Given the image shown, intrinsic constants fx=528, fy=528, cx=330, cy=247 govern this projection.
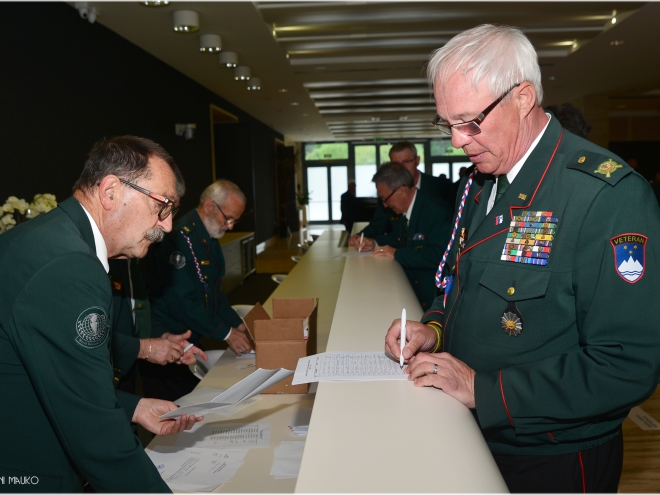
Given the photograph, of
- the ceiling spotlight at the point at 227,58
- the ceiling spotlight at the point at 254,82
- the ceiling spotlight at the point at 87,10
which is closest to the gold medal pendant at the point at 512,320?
the ceiling spotlight at the point at 87,10

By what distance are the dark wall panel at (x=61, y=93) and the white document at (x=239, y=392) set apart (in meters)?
3.45

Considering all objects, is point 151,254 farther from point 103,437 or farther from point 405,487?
point 405,487

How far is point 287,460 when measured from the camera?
164cm

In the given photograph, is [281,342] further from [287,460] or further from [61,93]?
[61,93]

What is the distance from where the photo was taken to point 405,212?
13.2ft

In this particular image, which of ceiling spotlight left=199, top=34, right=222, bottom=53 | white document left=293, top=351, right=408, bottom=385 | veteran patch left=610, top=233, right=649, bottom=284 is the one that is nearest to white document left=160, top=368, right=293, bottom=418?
white document left=293, top=351, right=408, bottom=385

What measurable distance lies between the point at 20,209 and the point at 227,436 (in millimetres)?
2259

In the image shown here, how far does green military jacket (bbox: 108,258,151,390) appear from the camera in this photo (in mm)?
2057

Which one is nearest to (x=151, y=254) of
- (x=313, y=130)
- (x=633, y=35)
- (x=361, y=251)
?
(x=361, y=251)

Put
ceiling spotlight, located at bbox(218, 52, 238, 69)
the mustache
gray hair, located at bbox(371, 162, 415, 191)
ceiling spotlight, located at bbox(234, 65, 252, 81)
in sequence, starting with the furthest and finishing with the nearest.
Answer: ceiling spotlight, located at bbox(234, 65, 252, 81)
ceiling spotlight, located at bbox(218, 52, 238, 69)
gray hair, located at bbox(371, 162, 415, 191)
the mustache

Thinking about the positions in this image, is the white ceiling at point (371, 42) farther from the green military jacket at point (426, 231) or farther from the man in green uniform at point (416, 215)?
the green military jacket at point (426, 231)

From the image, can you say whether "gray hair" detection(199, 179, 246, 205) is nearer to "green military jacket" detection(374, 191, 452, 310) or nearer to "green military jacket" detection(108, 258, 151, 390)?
"green military jacket" detection(108, 258, 151, 390)

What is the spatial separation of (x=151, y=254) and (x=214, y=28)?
362 centimetres

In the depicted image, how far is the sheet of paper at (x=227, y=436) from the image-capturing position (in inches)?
69.3
